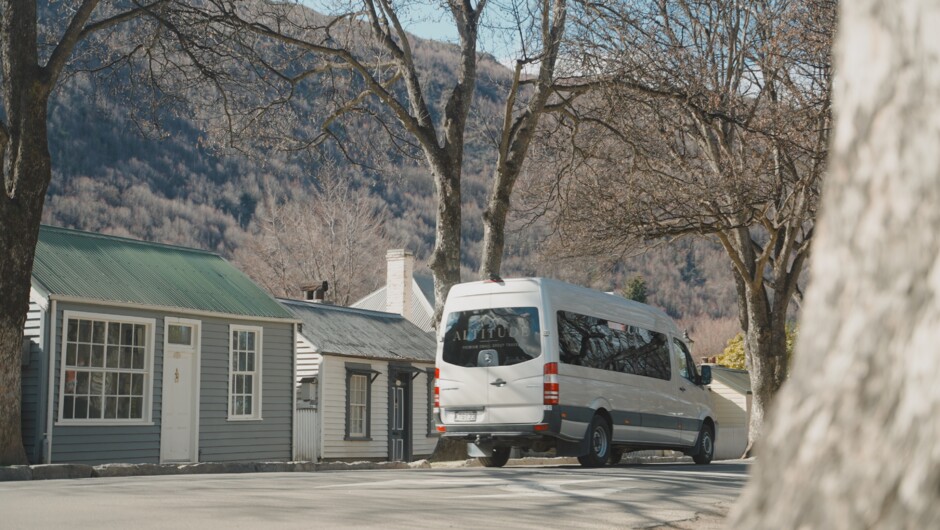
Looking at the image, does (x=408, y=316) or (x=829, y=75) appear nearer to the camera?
(x=829, y=75)

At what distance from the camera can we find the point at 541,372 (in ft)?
52.1

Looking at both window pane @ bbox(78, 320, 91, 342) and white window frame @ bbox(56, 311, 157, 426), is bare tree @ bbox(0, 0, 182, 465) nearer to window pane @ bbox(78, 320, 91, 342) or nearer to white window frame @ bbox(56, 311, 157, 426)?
white window frame @ bbox(56, 311, 157, 426)

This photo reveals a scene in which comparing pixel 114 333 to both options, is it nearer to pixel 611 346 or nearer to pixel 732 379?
pixel 611 346

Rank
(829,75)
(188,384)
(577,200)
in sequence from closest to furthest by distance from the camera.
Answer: (829,75) < (188,384) < (577,200)

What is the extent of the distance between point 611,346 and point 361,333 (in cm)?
1839

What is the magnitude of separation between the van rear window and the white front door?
355 inches

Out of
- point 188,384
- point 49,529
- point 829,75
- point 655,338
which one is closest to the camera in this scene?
point 49,529

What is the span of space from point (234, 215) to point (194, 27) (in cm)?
9418

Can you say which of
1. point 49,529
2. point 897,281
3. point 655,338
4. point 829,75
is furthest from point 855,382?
point 829,75

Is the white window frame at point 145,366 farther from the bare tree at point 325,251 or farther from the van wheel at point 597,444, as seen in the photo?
the bare tree at point 325,251

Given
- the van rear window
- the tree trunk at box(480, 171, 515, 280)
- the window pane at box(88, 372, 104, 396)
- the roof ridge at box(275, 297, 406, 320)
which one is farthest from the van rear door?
the roof ridge at box(275, 297, 406, 320)

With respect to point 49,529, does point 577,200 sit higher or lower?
higher

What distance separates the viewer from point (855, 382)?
7.91ft

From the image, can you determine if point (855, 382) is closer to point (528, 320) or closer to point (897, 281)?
point (897, 281)
